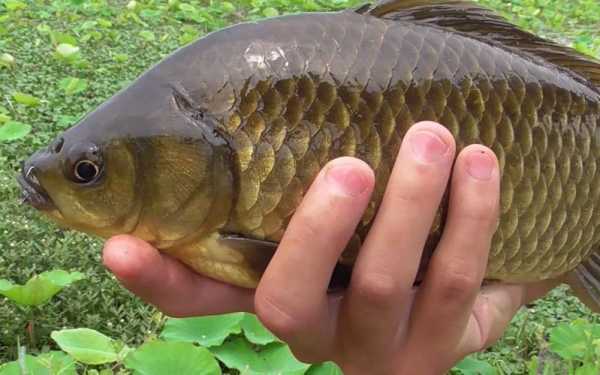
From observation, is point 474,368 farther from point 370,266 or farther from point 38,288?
point 38,288

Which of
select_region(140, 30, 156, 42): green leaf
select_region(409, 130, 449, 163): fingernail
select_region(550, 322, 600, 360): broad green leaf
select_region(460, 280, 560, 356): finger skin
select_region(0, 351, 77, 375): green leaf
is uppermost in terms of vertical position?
select_region(409, 130, 449, 163): fingernail

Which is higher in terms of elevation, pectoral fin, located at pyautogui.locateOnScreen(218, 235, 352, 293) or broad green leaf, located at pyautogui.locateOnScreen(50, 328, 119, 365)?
pectoral fin, located at pyautogui.locateOnScreen(218, 235, 352, 293)

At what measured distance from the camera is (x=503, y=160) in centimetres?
103

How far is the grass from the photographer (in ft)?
A: 5.38

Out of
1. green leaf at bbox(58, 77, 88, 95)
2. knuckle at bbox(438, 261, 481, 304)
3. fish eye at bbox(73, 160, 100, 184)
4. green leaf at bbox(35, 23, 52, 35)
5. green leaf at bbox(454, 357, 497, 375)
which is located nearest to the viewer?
fish eye at bbox(73, 160, 100, 184)

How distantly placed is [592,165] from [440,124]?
1.03 ft

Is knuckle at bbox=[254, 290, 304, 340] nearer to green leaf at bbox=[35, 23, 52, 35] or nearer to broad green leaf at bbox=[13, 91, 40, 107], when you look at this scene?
broad green leaf at bbox=[13, 91, 40, 107]

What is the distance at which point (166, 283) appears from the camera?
0.97 meters

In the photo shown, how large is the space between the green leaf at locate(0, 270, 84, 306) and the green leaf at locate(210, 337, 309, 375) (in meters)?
0.32

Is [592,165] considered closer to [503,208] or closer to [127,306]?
[503,208]

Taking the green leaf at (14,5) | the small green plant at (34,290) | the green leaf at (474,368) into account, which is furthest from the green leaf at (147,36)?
the green leaf at (474,368)

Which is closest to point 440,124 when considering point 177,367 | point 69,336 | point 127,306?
point 177,367

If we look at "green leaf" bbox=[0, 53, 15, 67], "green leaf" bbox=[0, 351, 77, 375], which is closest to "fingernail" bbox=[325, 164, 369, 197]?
"green leaf" bbox=[0, 351, 77, 375]

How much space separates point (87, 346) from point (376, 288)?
0.66 m
